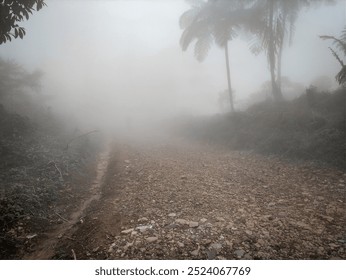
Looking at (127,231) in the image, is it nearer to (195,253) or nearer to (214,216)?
(195,253)

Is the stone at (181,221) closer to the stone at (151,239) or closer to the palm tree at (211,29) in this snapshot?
the stone at (151,239)

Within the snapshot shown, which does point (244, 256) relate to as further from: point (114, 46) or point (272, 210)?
point (114, 46)

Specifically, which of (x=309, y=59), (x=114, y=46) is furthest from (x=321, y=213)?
(x=114, y=46)

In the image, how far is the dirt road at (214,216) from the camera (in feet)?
11.9

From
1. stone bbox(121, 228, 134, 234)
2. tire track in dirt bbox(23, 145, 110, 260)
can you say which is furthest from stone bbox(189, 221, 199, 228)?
tire track in dirt bbox(23, 145, 110, 260)

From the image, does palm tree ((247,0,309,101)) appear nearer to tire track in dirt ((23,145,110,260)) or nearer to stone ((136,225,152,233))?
tire track in dirt ((23,145,110,260))

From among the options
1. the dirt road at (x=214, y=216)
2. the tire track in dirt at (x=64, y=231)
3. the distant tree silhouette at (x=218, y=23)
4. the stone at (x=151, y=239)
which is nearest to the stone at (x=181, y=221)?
the dirt road at (x=214, y=216)

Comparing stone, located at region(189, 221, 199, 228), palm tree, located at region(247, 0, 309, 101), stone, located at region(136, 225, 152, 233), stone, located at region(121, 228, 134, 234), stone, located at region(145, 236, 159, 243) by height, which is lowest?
stone, located at region(189, 221, 199, 228)

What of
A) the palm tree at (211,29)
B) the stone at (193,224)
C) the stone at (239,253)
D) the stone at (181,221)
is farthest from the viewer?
the palm tree at (211,29)

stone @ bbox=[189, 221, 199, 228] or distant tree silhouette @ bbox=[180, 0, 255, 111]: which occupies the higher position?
distant tree silhouette @ bbox=[180, 0, 255, 111]

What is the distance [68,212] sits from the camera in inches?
213

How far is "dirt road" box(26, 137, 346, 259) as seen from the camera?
3641 mm

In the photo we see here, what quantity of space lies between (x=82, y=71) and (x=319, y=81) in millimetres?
40500

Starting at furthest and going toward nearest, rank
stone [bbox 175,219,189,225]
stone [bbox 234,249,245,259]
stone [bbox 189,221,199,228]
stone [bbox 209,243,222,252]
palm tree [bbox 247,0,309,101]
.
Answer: palm tree [bbox 247,0,309,101], stone [bbox 175,219,189,225], stone [bbox 189,221,199,228], stone [bbox 209,243,222,252], stone [bbox 234,249,245,259]
